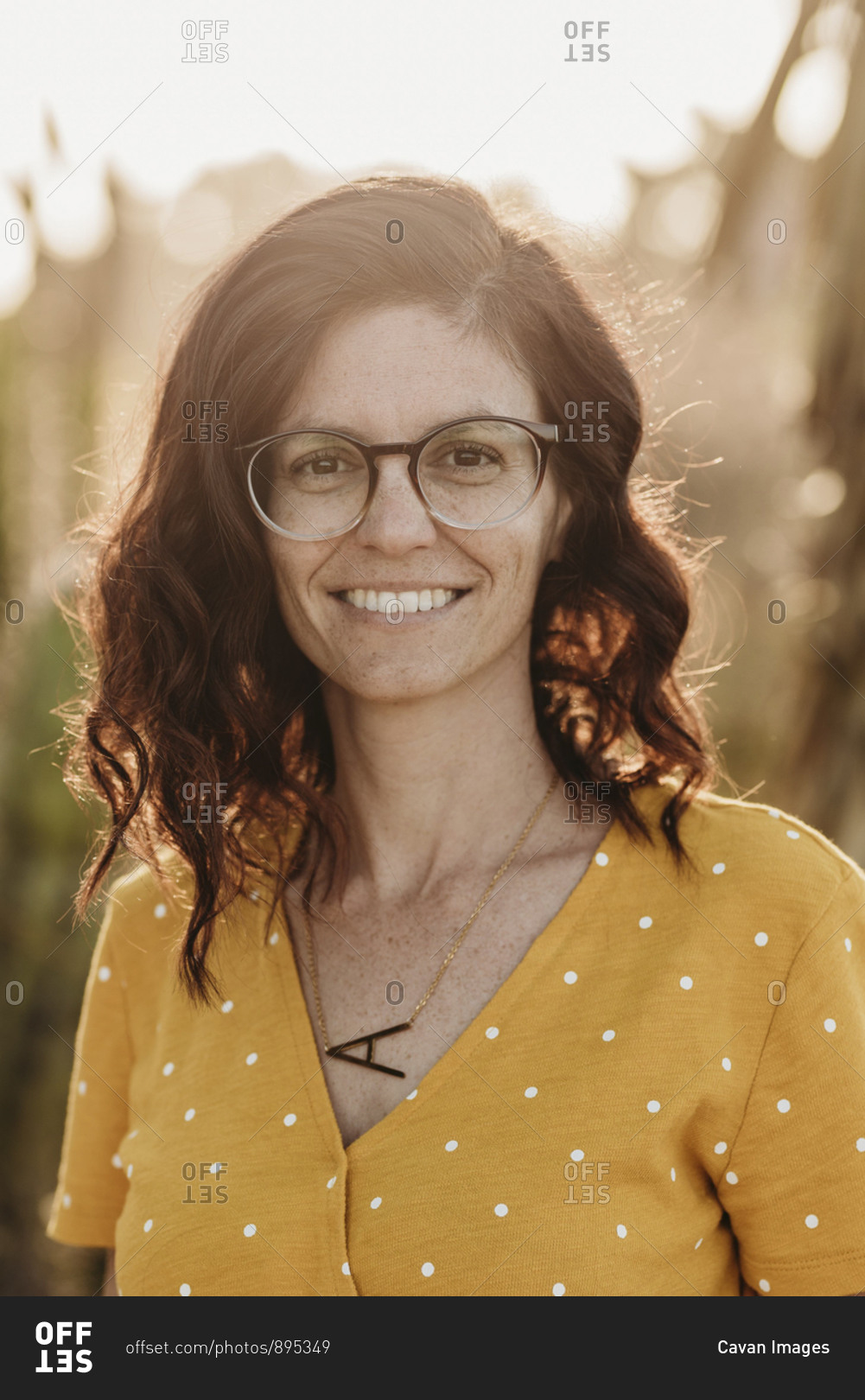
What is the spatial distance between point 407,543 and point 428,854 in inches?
19.9

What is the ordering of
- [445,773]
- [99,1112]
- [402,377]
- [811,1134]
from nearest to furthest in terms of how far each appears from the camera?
[811,1134] < [402,377] < [445,773] < [99,1112]

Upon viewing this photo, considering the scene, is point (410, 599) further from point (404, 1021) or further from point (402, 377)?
point (404, 1021)

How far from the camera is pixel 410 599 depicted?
155 cm

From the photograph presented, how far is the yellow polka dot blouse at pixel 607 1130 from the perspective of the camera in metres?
1.34

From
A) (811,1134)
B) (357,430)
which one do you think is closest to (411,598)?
(357,430)

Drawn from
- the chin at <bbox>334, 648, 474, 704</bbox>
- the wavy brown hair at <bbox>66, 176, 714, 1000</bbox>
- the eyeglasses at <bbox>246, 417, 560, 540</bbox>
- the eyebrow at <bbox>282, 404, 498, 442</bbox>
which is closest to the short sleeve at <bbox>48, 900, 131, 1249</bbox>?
the wavy brown hair at <bbox>66, 176, 714, 1000</bbox>

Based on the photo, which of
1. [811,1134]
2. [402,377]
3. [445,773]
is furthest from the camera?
[445,773]

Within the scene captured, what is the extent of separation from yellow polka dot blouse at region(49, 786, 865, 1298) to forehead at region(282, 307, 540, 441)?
2.15 ft

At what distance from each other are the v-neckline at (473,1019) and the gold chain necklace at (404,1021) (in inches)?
0.8

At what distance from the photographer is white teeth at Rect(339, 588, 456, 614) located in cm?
155
